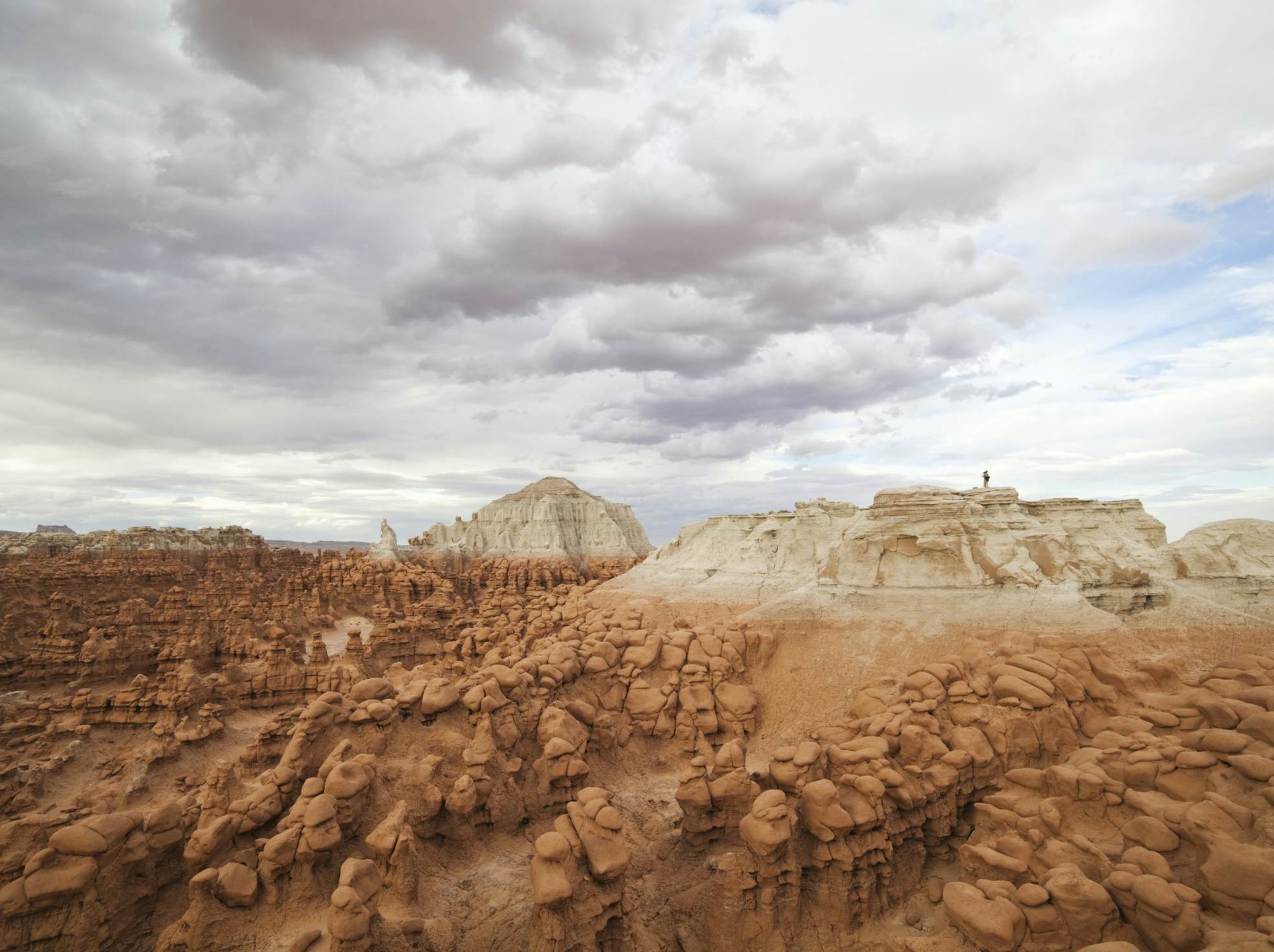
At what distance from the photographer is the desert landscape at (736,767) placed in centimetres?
977

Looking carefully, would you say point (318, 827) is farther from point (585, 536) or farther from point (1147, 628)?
point (585, 536)

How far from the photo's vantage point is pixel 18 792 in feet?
58.8

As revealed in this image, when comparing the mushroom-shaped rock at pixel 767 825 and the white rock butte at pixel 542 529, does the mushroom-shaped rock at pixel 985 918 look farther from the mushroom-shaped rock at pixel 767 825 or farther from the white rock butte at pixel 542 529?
the white rock butte at pixel 542 529

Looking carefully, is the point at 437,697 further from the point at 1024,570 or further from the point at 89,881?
the point at 1024,570

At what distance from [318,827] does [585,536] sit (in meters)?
65.3

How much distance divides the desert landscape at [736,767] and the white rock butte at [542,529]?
1648 inches

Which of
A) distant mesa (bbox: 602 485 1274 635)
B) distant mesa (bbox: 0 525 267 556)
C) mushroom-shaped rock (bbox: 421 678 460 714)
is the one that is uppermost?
distant mesa (bbox: 0 525 267 556)

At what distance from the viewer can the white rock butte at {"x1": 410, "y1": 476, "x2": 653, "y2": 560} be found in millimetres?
71438

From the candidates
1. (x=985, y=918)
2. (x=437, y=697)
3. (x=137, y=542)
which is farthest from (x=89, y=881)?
(x=137, y=542)

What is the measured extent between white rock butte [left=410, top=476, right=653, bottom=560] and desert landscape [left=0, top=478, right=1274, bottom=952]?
137ft

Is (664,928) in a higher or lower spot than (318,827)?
lower

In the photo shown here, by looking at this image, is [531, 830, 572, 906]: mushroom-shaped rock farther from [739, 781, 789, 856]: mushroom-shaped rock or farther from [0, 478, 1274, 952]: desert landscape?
[739, 781, 789, 856]: mushroom-shaped rock

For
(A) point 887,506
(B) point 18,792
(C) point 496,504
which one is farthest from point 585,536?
(B) point 18,792

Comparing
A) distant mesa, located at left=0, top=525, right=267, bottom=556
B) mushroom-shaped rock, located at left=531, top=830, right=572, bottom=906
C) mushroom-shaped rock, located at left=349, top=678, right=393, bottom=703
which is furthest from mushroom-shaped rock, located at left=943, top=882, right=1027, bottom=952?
distant mesa, located at left=0, top=525, right=267, bottom=556
